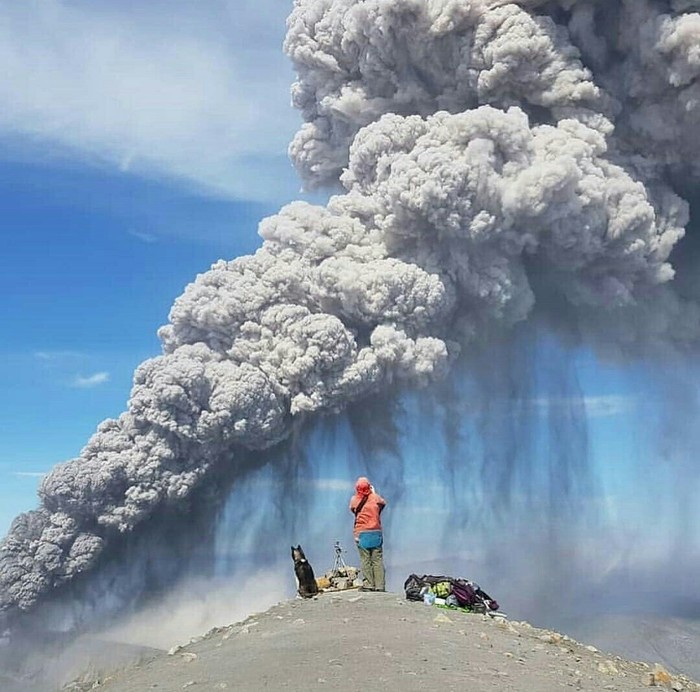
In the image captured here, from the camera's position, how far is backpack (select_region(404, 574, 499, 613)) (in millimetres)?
14992

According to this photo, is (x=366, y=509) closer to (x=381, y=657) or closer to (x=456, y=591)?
(x=456, y=591)

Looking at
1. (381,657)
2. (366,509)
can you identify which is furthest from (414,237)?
(381,657)

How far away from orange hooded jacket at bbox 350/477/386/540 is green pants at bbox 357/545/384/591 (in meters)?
0.36

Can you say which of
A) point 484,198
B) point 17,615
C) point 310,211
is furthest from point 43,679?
point 484,198

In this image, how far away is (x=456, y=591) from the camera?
15.1m

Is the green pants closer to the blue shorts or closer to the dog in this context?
the blue shorts

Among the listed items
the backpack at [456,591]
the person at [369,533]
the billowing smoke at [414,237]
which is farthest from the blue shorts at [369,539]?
the billowing smoke at [414,237]

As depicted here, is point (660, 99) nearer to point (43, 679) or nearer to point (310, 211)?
point (310, 211)

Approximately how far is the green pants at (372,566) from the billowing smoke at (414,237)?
16.3m

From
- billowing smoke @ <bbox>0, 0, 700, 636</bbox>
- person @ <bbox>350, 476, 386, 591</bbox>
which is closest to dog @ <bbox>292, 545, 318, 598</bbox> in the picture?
person @ <bbox>350, 476, 386, 591</bbox>

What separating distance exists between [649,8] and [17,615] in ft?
110

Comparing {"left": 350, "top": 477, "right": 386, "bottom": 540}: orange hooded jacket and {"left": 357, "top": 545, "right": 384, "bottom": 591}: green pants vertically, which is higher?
{"left": 350, "top": 477, "right": 386, "bottom": 540}: orange hooded jacket

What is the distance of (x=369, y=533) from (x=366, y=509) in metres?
0.42

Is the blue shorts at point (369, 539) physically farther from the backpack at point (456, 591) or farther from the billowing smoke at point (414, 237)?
the billowing smoke at point (414, 237)
